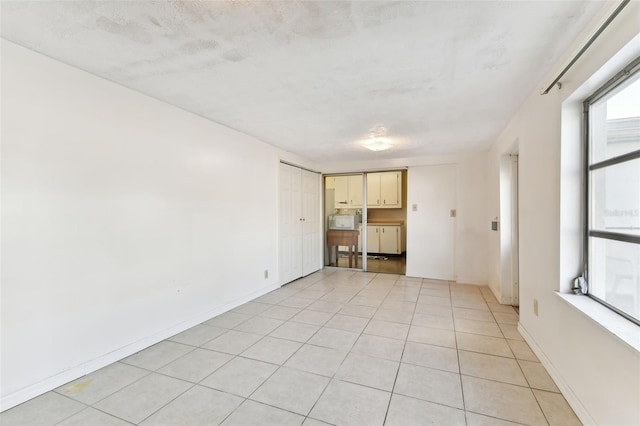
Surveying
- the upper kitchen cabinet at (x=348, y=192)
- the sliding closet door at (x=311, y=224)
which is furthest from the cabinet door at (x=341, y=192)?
the sliding closet door at (x=311, y=224)

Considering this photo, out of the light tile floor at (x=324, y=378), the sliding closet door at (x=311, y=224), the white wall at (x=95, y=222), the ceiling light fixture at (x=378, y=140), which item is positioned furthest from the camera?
the sliding closet door at (x=311, y=224)

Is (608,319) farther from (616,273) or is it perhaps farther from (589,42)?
(589,42)

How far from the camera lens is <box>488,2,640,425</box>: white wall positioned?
128cm

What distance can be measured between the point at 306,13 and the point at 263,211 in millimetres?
2891

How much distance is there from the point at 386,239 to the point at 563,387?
540cm

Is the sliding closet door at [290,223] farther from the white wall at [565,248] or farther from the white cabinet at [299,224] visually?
the white wall at [565,248]

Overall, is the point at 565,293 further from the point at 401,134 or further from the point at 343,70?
the point at 401,134

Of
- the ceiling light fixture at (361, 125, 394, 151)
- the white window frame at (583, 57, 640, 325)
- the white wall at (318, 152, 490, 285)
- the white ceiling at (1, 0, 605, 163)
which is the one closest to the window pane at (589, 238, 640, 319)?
the white window frame at (583, 57, 640, 325)

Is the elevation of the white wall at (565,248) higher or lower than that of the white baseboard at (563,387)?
higher

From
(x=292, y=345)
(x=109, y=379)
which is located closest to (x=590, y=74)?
(x=292, y=345)

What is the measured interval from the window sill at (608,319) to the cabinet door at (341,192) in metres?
5.75

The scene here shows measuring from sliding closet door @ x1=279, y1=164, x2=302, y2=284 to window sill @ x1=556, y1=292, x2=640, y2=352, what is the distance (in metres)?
3.52

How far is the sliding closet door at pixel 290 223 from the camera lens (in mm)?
4516

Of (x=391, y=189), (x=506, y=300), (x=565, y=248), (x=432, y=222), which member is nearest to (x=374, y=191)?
(x=391, y=189)
